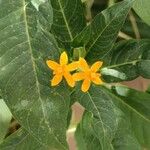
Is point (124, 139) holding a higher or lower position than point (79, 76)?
lower

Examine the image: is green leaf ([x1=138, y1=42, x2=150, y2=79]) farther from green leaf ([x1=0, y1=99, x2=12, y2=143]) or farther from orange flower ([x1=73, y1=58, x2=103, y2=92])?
green leaf ([x1=0, y1=99, x2=12, y2=143])

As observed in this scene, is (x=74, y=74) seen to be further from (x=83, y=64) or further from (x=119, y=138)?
(x=119, y=138)

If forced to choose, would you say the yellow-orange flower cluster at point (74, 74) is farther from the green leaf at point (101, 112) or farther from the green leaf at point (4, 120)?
the green leaf at point (4, 120)

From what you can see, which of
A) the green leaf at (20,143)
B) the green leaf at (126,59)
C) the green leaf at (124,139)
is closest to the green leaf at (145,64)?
the green leaf at (126,59)

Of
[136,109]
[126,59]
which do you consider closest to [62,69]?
[126,59]

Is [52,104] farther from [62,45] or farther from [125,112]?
[125,112]

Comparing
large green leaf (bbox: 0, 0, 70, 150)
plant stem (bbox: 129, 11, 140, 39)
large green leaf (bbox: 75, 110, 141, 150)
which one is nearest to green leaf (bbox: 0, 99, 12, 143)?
large green leaf (bbox: 75, 110, 141, 150)
